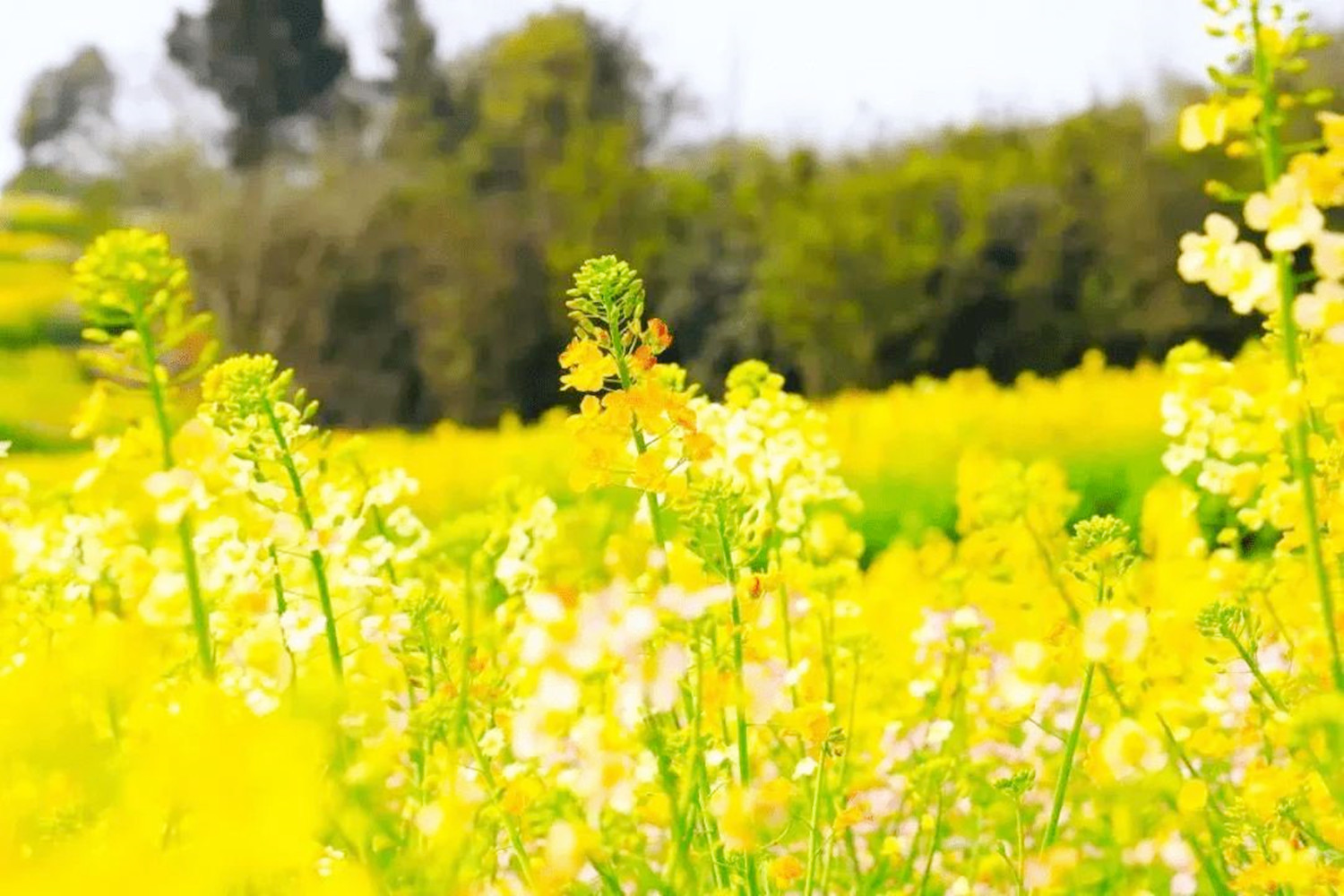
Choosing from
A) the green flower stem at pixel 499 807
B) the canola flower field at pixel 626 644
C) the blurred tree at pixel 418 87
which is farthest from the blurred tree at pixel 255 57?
the green flower stem at pixel 499 807

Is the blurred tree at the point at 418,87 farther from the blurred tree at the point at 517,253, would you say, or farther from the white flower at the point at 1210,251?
the white flower at the point at 1210,251

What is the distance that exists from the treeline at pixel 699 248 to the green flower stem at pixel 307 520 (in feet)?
40.9

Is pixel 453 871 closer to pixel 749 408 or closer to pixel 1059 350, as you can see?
pixel 749 408

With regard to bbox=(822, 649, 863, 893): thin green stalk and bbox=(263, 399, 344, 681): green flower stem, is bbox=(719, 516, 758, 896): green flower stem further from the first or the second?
bbox=(263, 399, 344, 681): green flower stem

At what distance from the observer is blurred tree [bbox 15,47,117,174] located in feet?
103

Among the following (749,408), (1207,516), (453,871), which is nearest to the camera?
(453,871)

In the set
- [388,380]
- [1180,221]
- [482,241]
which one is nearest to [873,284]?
[1180,221]

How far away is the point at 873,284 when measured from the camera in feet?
46.7

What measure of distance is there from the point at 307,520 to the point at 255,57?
27595 mm

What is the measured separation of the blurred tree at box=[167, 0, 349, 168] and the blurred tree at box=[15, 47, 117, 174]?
4233mm

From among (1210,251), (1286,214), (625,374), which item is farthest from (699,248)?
(1286,214)

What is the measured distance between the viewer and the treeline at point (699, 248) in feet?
47.9

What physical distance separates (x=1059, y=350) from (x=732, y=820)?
1424cm

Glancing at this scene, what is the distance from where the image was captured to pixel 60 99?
3319cm
